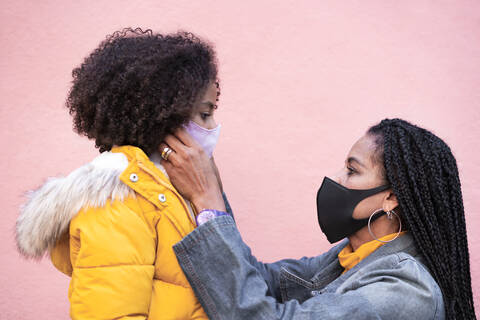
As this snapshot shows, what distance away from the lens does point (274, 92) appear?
111 inches

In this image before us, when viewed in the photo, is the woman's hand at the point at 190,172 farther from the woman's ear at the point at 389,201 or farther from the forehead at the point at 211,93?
the woman's ear at the point at 389,201

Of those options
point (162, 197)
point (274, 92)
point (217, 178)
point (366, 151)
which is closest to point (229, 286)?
point (162, 197)

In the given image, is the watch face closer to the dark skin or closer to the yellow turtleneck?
the dark skin

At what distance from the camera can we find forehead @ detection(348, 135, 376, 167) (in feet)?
5.61

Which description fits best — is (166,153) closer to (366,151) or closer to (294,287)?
(366,151)

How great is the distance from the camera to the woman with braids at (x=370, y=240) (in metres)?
1.38

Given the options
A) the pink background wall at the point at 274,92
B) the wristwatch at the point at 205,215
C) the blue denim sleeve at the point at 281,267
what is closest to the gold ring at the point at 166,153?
the wristwatch at the point at 205,215

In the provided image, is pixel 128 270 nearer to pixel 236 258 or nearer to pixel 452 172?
pixel 236 258

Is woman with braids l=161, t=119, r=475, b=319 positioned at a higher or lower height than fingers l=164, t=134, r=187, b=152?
lower

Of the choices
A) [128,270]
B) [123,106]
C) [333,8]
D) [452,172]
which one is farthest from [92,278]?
[333,8]

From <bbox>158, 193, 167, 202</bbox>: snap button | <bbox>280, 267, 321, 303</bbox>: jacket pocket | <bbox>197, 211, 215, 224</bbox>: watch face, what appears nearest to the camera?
<bbox>158, 193, 167, 202</bbox>: snap button

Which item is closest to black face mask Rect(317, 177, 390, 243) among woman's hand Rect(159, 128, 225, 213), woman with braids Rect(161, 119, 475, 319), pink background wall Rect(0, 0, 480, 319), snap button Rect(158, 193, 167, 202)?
woman with braids Rect(161, 119, 475, 319)

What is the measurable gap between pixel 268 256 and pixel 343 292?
1.20 metres

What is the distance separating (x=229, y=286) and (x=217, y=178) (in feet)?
1.62
